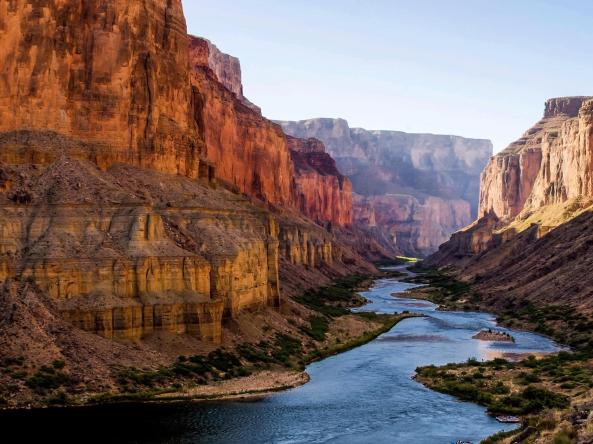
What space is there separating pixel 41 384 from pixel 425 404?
A: 23546mm

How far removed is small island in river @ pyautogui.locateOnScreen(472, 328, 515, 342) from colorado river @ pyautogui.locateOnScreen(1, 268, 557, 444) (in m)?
19.0

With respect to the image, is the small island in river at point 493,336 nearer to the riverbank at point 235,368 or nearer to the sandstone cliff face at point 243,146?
the riverbank at point 235,368

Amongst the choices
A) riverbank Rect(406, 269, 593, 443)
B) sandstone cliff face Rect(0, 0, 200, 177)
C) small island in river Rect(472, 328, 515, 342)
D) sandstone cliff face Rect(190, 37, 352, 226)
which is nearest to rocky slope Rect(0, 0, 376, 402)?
sandstone cliff face Rect(0, 0, 200, 177)

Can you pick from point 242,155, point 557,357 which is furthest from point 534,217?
point 557,357

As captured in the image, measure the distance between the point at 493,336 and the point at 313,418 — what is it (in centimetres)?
3910

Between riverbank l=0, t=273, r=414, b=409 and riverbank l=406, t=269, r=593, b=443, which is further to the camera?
riverbank l=0, t=273, r=414, b=409

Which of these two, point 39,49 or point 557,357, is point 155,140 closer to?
point 39,49

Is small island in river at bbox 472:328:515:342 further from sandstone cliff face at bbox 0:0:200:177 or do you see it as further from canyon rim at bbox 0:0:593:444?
sandstone cliff face at bbox 0:0:200:177

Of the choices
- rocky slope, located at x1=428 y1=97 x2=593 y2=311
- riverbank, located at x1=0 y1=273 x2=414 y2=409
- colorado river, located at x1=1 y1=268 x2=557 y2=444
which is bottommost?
colorado river, located at x1=1 y1=268 x2=557 y2=444

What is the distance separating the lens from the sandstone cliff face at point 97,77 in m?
65.0

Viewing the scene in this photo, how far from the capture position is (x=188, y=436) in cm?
4234

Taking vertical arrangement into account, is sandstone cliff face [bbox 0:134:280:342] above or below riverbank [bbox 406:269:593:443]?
above

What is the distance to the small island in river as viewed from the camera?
7988cm

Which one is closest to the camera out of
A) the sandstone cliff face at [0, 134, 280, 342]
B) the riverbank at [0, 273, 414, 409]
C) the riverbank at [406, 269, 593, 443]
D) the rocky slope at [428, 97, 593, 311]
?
the riverbank at [406, 269, 593, 443]
